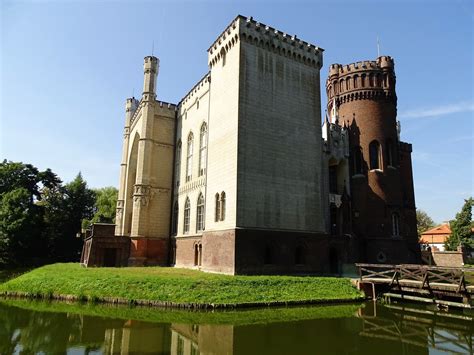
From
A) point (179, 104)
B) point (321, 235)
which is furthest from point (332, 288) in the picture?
point (179, 104)

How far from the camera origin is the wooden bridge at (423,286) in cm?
1910

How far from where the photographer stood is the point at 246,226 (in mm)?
24453

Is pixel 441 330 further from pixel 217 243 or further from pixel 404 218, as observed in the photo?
pixel 404 218

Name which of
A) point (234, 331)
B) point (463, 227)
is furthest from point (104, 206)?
point (463, 227)

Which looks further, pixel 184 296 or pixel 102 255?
pixel 102 255

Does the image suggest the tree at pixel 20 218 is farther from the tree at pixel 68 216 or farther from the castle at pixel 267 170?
the castle at pixel 267 170

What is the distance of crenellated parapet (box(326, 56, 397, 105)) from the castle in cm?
11

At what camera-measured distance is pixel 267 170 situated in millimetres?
26281

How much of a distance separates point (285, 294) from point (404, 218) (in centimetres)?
1880

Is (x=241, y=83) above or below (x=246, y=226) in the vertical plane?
above

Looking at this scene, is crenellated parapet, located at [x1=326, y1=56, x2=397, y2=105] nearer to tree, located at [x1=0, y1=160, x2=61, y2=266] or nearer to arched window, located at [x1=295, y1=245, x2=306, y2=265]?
arched window, located at [x1=295, y1=245, x2=306, y2=265]

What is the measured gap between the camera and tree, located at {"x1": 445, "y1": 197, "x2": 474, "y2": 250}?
46.0 metres

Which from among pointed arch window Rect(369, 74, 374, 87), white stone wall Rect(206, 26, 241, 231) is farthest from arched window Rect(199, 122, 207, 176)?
pointed arch window Rect(369, 74, 374, 87)

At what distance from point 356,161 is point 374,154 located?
5.80 feet
